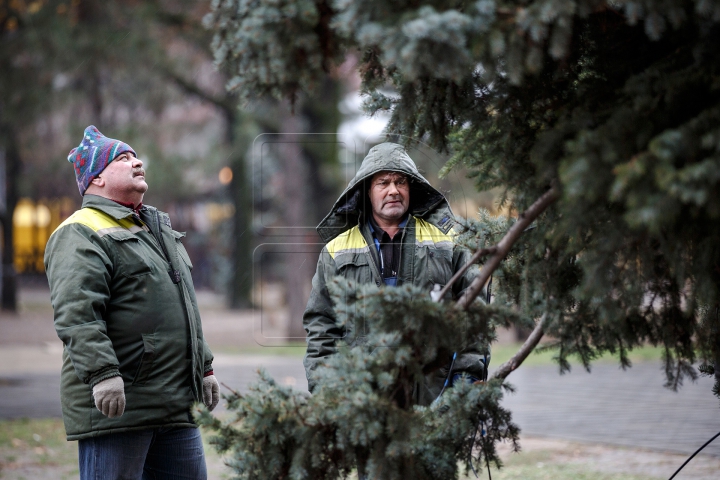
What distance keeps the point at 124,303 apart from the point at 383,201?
4.22ft

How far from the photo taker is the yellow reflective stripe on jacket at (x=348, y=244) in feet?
12.7

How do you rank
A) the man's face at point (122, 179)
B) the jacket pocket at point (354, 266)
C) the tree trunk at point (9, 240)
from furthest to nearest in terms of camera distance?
the tree trunk at point (9, 240) < the jacket pocket at point (354, 266) < the man's face at point (122, 179)

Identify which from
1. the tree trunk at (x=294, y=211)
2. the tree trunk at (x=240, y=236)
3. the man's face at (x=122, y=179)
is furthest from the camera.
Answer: the tree trunk at (x=240, y=236)

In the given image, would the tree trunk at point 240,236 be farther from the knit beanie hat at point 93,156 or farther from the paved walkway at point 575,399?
the knit beanie hat at point 93,156

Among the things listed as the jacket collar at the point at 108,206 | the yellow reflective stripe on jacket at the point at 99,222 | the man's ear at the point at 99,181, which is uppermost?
the man's ear at the point at 99,181

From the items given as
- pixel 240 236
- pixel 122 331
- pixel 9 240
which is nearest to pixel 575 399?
pixel 122 331

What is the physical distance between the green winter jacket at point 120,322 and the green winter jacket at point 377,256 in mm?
592

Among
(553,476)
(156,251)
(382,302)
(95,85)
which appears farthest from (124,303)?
(95,85)

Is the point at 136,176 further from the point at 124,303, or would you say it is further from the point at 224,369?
the point at 224,369

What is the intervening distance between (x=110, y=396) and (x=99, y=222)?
31.6 inches

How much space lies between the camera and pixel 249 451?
2660 mm

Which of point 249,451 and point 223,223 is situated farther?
point 223,223

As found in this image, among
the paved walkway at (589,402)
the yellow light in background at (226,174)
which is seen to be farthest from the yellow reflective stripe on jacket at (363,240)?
the yellow light in background at (226,174)

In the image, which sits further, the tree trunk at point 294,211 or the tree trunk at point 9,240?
the tree trunk at point 9,240
